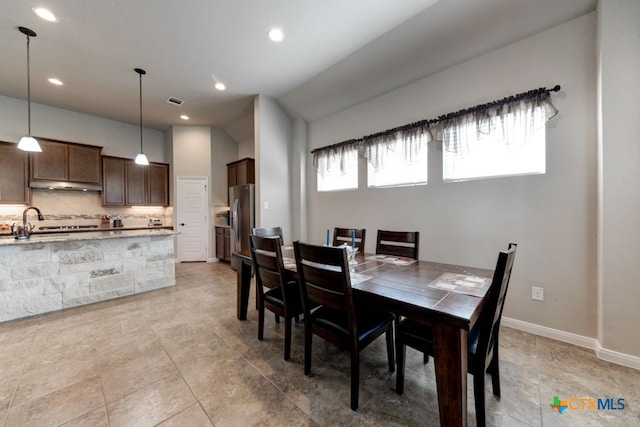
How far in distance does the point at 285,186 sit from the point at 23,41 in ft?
11.6

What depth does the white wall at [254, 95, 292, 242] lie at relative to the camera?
393 cm

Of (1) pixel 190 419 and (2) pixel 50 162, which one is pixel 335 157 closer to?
(1) pixel 190 419

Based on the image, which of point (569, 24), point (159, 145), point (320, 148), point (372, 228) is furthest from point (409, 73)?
point (159, 145)

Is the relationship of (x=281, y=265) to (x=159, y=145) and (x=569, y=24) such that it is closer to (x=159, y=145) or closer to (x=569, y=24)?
(x=569, y=24)

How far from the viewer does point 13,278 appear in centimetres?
249

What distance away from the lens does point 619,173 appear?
5.74 ft

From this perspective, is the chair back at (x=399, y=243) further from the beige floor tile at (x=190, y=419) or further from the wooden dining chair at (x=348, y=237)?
the beige floor tile at (x=190, y=419)

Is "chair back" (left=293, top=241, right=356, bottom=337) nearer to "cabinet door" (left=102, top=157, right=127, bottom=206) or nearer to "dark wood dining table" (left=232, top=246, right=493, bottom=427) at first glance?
"dark wood dining table" (left=232, top=246, right=493, bottom=427)

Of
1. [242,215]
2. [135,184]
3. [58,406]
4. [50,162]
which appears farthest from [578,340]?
[50,162]

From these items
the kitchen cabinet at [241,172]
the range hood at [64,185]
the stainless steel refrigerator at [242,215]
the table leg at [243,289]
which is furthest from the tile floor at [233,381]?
the kitchen cabinet at [241,172]

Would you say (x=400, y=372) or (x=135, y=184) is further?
(x=135, y=184)

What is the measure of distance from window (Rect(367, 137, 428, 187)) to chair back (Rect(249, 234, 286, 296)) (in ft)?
6.86

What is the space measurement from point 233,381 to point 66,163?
17.3 ft

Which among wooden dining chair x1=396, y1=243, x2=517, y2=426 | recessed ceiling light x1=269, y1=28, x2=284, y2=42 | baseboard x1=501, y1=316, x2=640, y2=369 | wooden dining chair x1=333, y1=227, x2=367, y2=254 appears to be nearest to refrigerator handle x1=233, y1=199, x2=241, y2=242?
wooden dining chair x1=333, y1=227, x2=367, y2=254
